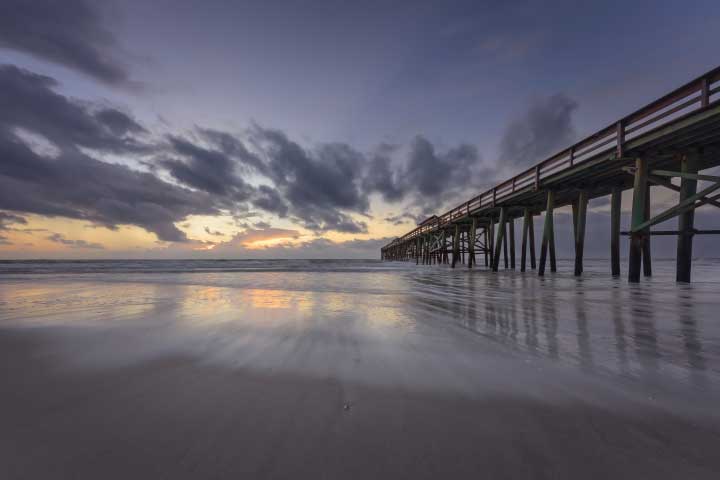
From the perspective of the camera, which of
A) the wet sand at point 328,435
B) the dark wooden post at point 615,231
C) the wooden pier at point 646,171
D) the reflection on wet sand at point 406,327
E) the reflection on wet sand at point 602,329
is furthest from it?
the dark wooden post at point 615,231

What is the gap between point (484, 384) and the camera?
1.94 meters

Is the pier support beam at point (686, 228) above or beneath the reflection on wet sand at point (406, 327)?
above

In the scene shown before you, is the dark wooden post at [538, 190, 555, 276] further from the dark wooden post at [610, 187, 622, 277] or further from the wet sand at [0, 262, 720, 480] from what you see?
the wet sand at [0, 262, 720, 480]

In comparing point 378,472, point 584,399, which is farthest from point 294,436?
point 584,399

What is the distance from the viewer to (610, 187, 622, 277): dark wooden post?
482 inches

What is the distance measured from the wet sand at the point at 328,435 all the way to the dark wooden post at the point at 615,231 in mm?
14142

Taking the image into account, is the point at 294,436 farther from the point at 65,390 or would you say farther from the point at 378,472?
the point at 65,390

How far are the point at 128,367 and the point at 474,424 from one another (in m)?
2.60

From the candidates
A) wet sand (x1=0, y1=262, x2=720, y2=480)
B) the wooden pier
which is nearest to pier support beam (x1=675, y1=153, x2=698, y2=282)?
the wooden pier

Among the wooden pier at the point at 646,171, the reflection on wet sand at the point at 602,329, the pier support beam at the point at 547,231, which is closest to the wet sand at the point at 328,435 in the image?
the reflection on wet sand at the point at 602,329

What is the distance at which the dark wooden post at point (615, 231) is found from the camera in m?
12.2

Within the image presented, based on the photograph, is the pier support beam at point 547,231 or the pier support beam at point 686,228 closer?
the pier support beam at point 686,228

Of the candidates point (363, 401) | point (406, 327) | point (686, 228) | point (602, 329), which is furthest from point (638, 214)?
point (363, 401)

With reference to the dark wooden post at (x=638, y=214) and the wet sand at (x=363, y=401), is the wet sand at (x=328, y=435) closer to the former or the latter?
the wet sand at (x=363, y=401)
